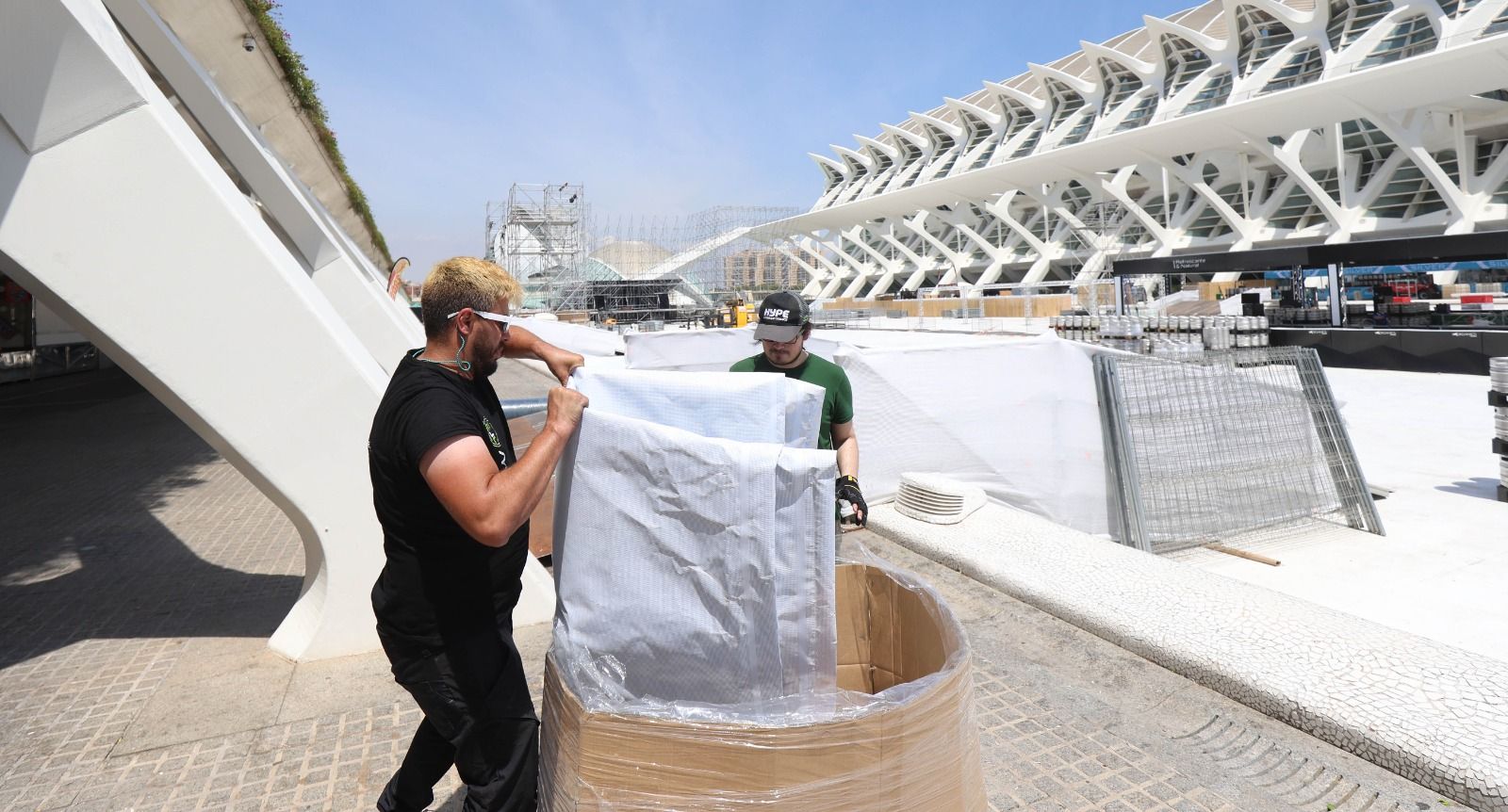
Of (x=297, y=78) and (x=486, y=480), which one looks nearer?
(x=486, y=480)

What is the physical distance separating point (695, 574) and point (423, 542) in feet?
2.12

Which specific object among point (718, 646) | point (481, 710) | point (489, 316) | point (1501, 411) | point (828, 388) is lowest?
point (1501, 411)

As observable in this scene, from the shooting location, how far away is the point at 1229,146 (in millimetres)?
36969

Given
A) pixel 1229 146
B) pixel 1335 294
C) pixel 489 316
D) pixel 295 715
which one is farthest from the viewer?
pixel 1229 146

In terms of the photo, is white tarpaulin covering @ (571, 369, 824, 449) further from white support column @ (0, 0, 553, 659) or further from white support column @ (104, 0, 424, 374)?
white support column @ (104, 0, 424, 374)

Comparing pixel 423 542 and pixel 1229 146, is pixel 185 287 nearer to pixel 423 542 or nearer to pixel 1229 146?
pixel 423 542

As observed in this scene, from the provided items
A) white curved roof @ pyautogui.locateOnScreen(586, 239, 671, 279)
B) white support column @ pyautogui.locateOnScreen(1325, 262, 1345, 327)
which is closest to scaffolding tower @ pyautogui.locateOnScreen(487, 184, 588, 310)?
white curved roof @ pyautogui.locateOnScreen(586, 239, 671, 279)

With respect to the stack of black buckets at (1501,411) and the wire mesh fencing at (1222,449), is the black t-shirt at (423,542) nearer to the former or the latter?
the wire mesh fencing at (1222,449)

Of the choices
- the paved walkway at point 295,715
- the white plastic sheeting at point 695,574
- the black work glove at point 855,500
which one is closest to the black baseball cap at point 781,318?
the black work glove at point 855,500

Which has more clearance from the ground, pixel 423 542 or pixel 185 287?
pixel 185 287

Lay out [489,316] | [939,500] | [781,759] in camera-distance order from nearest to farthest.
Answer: [781,759]
[489,316]
[939,500]

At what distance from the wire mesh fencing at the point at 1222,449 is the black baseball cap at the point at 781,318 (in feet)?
12.6

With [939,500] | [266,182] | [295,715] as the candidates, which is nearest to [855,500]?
[295,715]

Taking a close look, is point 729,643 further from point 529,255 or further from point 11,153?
point 529,255
